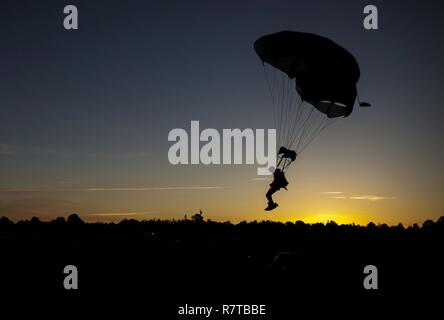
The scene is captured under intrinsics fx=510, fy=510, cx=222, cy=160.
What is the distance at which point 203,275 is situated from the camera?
23.8 metres

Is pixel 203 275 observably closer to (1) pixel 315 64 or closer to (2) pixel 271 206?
(2) pixel 271 206

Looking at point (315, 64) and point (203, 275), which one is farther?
point (203, 275)

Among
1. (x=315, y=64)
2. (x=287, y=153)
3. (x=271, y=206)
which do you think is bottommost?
(x=271, y=206)

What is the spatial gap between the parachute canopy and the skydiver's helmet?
141 inches

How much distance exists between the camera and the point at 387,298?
65.3ft

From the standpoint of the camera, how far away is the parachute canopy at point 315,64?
74.9 ft

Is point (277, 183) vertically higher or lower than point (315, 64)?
lower

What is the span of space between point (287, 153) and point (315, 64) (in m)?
4.30

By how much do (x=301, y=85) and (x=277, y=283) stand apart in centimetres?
919

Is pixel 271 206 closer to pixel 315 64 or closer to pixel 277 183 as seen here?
pixel 277 183

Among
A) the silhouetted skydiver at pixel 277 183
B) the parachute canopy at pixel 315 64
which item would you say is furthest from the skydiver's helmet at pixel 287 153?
the parachute canopy at pixel 315 64

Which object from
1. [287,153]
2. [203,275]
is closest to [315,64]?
[287,153]
